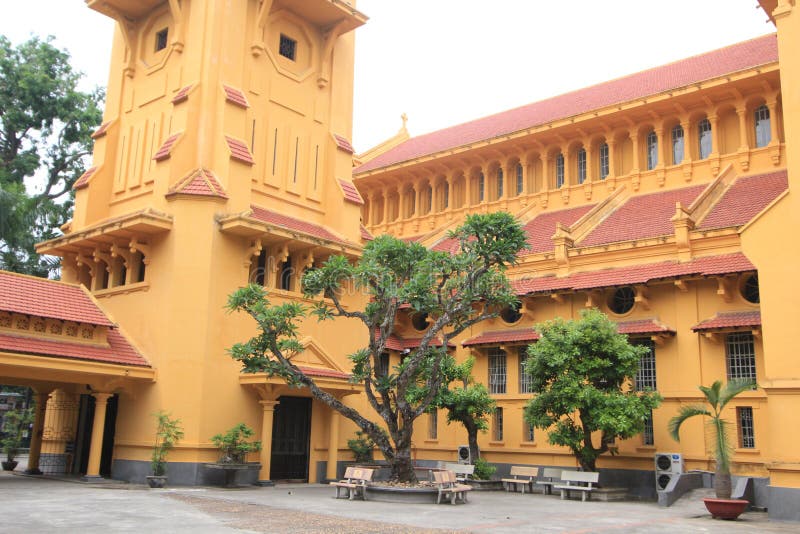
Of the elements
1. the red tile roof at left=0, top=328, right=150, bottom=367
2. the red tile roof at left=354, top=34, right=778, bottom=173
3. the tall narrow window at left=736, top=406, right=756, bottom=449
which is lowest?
the tall narrow window at left=736, top=406, right=756, bottom=449

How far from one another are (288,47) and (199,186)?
7714 millimetres

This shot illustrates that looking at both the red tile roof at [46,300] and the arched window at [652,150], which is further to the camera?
the arched window at [652,150]

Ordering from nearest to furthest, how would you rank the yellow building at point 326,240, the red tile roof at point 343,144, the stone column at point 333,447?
the yellow building at point 326,240
the stone column at point 333,447
the red tile roof at point 343,144

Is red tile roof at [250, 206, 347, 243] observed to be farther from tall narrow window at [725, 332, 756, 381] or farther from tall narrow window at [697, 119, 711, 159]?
tall narrow window at [697, 119, 711, 159]

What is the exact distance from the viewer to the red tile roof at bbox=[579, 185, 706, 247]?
2553 cm

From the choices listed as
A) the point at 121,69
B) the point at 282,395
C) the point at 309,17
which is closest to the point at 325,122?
the point at 309,17

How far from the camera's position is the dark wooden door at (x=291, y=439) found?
78.9 ft

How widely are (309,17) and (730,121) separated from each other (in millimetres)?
16401

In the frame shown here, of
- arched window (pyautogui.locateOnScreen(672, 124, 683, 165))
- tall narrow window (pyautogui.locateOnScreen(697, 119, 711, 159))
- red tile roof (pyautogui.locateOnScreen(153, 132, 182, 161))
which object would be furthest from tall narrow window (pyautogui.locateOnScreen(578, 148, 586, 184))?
red tile roof (pyautogui.locateOnScreen(153, 132, 182, 161))

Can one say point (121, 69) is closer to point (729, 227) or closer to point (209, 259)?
point (209, 259)

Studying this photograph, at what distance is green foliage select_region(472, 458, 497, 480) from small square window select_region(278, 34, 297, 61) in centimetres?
1611

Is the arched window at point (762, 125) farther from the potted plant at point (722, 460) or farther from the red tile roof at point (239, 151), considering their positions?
the red tile roof at point (239, 151)

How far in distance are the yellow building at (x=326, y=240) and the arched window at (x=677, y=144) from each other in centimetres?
11

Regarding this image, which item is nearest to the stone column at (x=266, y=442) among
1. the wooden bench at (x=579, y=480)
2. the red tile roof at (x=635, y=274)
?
the wooden bench at (x=579, y=480)
